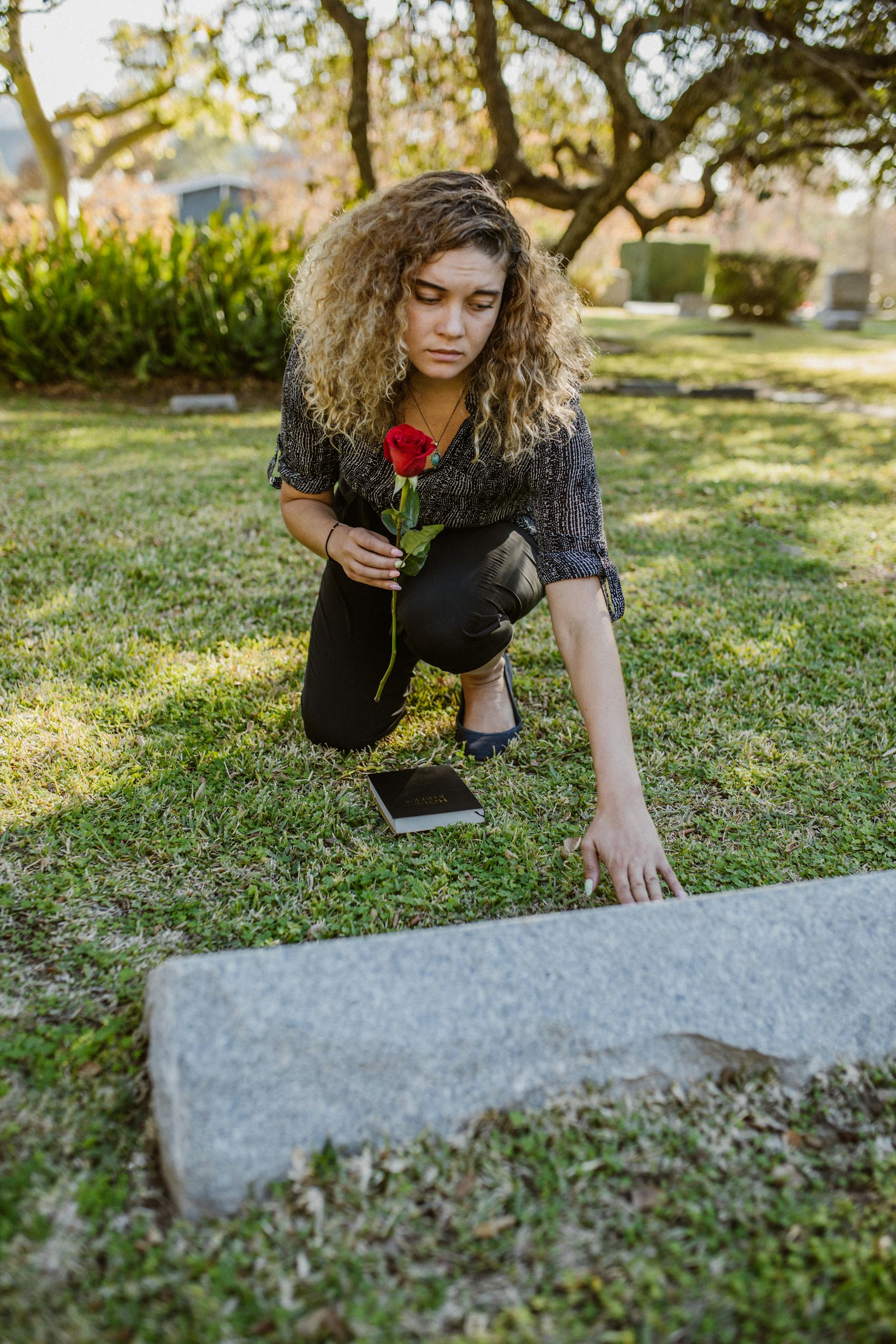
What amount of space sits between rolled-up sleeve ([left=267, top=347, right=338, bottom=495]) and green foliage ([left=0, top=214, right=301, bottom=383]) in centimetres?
591

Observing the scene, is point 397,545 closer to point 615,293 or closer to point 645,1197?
point 645,1197

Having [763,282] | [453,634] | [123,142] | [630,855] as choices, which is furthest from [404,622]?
[763,282]

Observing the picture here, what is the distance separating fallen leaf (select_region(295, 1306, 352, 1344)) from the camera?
111 centimetres

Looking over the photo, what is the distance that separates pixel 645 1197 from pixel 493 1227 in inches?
8.9

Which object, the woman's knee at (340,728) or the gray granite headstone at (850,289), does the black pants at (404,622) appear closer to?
the woman's knee at (340,728)

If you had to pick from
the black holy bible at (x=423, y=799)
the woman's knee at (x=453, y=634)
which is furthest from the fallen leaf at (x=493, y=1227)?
the woman's knee at (x=453, y=634)

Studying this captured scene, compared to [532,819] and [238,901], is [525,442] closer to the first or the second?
[532,819]

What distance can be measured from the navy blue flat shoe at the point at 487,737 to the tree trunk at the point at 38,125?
29.9ft

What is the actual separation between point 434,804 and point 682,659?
125 cm

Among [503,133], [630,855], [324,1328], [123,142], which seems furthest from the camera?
[123,142]

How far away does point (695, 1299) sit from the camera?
3.85ft

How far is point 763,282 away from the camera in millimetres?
18141

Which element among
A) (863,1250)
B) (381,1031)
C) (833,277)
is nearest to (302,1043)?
(381,1031)

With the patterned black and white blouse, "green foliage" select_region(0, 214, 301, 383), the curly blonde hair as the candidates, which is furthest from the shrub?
the curly blonde hair
